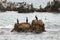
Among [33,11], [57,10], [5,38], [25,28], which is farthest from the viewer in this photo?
[33,11]

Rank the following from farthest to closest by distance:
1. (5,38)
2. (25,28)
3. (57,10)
→ (57,10)
(25,28)
(5,38)

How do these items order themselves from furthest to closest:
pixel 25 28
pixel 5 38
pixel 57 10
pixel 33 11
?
pixel 33 11
pixel 57 10
pixel 25 28
pixel 5 38

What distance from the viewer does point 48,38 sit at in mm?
54625

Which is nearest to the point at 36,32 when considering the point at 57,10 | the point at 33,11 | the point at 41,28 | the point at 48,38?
the point at 41,28

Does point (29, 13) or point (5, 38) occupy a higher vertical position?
point (5, 38)

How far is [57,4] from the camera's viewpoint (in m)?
159

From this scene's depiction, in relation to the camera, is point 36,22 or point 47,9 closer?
point 36,22

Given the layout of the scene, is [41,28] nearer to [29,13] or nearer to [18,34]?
[18,34]

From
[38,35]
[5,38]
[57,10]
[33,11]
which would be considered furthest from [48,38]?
[33,11]

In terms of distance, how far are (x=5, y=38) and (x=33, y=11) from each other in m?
112

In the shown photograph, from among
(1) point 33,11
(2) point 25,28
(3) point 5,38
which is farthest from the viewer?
(1) point 33,11

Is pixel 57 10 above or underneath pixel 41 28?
underneath

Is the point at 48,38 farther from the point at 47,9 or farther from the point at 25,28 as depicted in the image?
the point at 47,9

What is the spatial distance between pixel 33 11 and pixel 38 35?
4290 inches
